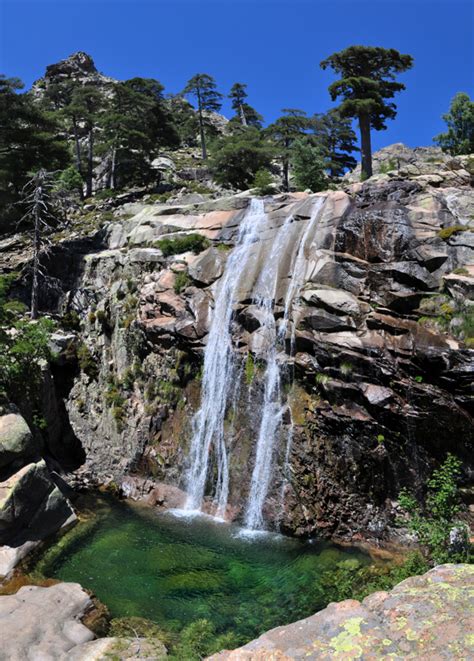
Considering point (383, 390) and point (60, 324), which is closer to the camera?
point (383, 390)

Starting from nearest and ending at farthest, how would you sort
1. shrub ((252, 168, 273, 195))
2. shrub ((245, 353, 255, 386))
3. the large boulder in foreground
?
the large boulder in foreground < shrub ((245, 353, 255, 386)) < shrub ((252, 168, 273, 195))

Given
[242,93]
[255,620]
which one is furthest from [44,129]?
[242,93]

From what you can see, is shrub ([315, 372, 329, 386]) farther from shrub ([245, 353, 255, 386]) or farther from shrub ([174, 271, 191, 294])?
shrub ([174, 271, 191, 294])

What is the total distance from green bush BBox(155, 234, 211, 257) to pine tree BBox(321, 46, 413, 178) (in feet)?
61.2

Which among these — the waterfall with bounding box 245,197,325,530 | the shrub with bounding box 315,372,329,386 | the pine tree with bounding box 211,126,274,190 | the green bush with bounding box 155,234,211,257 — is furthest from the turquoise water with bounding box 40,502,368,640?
the pine tree with bounding box 211,126,274,190

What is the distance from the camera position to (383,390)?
53.1ft

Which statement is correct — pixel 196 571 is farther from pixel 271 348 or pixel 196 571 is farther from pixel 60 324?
pixel 60 324

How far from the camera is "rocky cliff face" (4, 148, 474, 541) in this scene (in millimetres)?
15867

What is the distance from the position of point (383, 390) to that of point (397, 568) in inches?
220

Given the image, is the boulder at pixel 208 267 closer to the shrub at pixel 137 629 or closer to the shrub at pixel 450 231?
the shrub at pixel 450 231

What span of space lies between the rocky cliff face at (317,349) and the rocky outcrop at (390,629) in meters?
8.98

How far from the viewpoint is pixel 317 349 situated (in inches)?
690

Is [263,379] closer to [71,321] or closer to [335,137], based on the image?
[71,321]

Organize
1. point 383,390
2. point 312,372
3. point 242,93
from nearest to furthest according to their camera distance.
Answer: point 383,390 < point 312,372 < point 242,93
